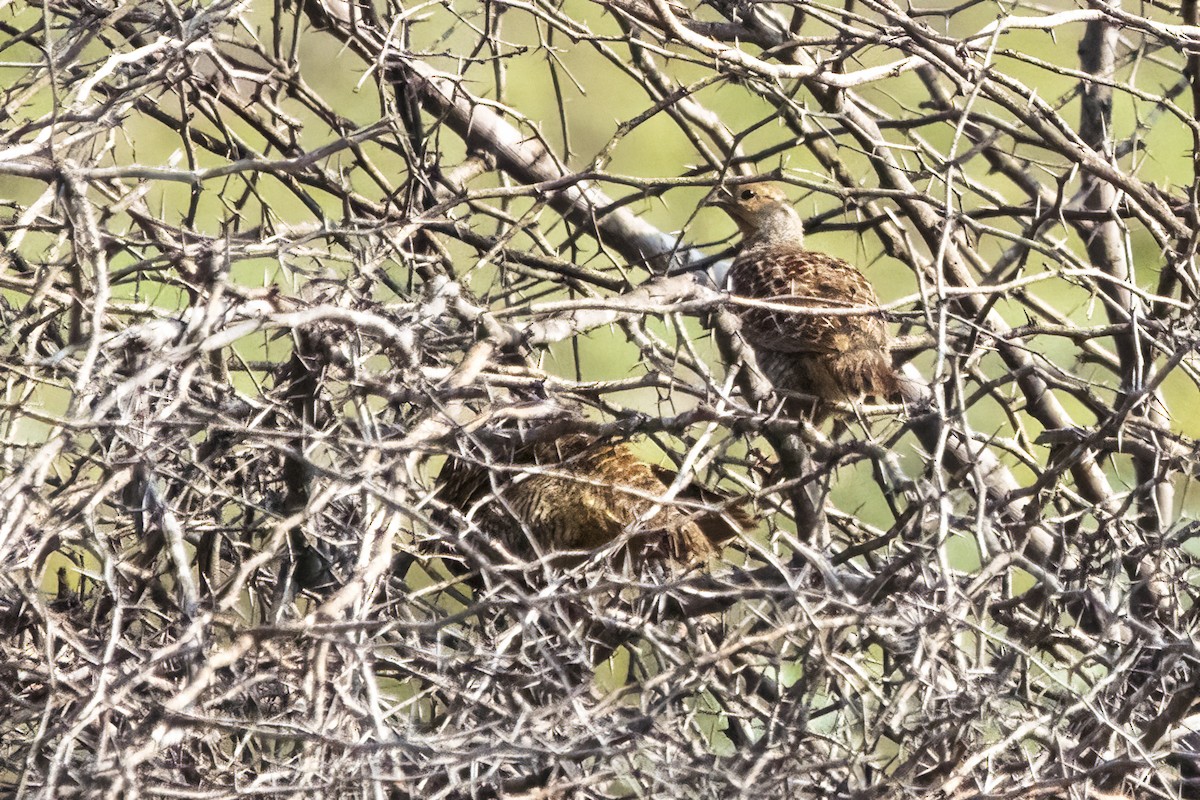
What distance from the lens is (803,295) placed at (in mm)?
4152

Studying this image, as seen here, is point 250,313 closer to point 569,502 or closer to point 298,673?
point 298,673

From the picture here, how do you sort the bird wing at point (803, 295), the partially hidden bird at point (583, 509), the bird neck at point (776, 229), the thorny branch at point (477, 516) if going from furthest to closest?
the bird neck at point (776, 229)
the bird wing at point (803, 295)
the partially hidden bird at point (583, 509)
the thorny branch at point (477, 516)

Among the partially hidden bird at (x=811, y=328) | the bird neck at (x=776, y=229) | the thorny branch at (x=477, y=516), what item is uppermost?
the bird neck at (x=776, y=229)

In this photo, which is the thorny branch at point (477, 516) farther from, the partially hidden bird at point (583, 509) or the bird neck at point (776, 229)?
the bird neck at point (776, 229)

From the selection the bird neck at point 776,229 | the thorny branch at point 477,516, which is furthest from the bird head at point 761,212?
the thorny branch at point 477,516

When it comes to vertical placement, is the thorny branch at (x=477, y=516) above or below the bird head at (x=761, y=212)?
below

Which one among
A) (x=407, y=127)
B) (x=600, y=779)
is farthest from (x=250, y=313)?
(x=407, y=127)

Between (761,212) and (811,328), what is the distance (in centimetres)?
123

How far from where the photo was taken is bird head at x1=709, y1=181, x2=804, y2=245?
17.4ft

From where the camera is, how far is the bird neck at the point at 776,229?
5.27 meters

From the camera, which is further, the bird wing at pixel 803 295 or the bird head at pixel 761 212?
the bird head at pixel 761 212

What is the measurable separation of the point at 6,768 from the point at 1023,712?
1.75 meters

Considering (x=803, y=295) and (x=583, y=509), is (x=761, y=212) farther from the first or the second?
(x=583, y=509)

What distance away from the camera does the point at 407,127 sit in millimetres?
4090
